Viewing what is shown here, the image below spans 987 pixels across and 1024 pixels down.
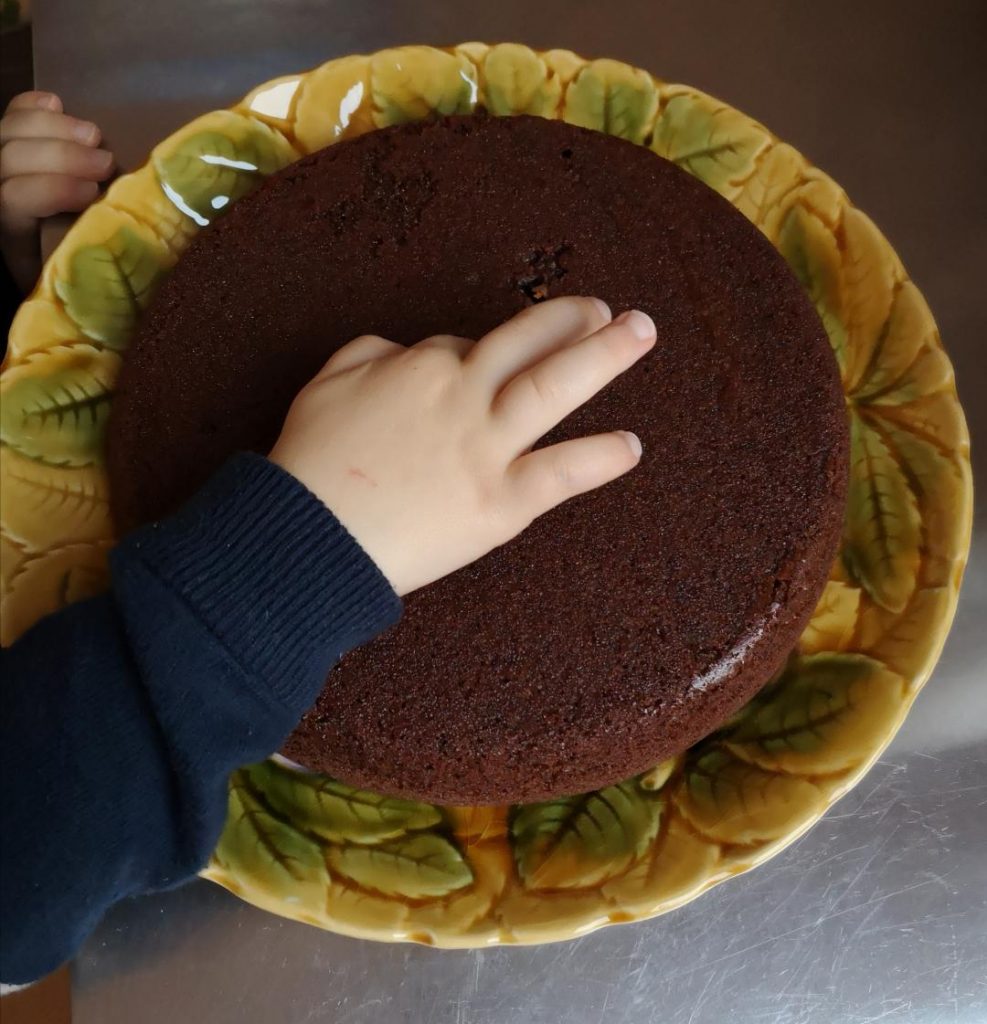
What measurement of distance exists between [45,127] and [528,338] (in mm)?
548

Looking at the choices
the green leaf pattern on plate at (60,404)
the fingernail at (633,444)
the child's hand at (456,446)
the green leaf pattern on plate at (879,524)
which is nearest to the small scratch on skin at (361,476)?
the child's hand at (456,446)

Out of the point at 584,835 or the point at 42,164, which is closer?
the point at 584,835

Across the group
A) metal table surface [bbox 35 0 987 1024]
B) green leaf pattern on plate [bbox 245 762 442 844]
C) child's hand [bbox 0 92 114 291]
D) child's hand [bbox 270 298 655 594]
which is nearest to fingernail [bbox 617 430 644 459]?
child's hand [bbox 270 298 655 594]

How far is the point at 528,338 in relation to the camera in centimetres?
53

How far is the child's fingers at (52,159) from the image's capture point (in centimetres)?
79

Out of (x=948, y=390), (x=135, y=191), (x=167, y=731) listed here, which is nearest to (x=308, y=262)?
(x=135, y=191)

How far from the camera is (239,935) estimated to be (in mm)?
683

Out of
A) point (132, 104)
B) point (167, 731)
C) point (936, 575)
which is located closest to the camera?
point (167, 731)

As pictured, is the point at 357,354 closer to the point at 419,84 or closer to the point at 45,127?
the point at 419,84

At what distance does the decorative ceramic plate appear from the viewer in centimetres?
59

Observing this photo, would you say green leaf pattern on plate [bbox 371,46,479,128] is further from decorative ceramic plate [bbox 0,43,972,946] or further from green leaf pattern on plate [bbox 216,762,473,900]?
green leaf pattern on plate [bbox 216,762,473,900]

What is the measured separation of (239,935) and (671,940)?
1.05ft

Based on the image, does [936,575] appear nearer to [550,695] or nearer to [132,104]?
[550,695]

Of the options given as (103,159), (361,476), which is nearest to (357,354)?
(361,476)
